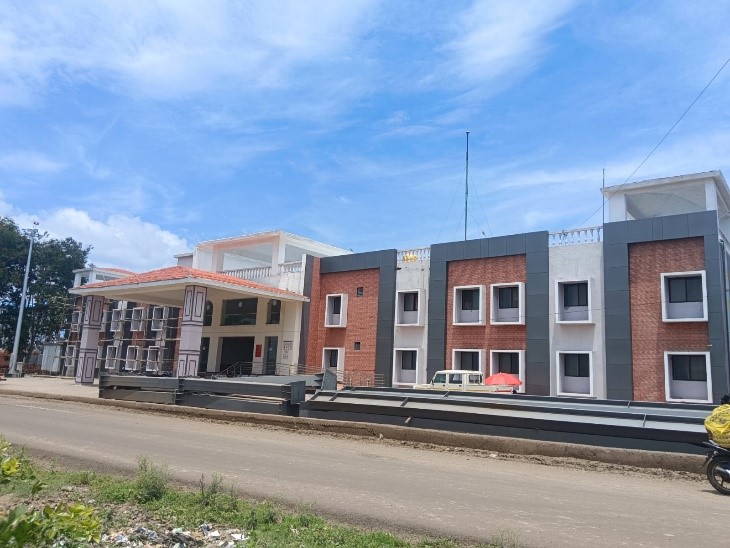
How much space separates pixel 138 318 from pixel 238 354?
10.7 meters

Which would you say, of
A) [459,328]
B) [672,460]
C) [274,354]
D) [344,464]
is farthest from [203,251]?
[672,460]

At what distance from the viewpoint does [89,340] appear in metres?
32.9

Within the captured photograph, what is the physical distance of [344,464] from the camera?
32.3 feet

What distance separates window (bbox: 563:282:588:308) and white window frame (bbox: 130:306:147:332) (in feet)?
97.1

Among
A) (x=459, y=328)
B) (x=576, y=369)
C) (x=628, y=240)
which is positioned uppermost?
(x=628, y=240)

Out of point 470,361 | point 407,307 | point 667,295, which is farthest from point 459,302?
point 667,295

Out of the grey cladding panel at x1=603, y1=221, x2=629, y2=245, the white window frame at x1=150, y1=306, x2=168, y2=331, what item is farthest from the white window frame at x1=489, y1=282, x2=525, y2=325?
the white window frame at x1=150, y1=306, x2=168, y2=331

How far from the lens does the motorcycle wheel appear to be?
8.26m

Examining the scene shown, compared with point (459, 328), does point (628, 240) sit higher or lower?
higher

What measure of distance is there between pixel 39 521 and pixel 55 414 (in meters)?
16.4

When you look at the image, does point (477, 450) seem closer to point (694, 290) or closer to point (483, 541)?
point (483, 541)

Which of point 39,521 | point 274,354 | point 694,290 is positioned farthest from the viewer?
point 274,354

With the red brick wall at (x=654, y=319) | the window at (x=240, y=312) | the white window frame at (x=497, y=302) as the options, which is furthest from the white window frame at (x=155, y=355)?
the red brick wall at (x=654, y=319)

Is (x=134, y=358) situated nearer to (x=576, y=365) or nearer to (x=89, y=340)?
(x=89, y=340)
